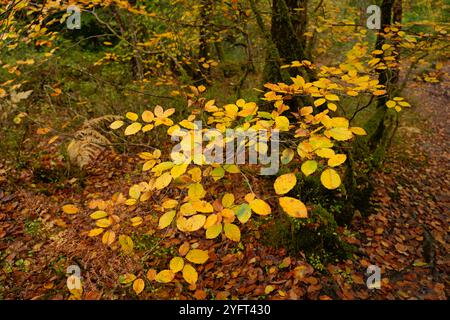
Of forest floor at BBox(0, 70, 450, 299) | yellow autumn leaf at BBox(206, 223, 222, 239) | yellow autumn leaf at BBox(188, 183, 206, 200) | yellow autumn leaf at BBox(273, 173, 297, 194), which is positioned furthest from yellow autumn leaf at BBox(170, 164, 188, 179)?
forest floor at BBox(0, 70, 450, 299)

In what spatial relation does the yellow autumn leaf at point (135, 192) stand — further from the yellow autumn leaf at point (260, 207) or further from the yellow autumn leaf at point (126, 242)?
the yellow autumn leaf at point (260, 207)

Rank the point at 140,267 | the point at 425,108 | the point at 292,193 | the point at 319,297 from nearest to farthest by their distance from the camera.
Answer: the point at 319,297 → the point at 140,267 → the point at 292,193 → the point at 425,108

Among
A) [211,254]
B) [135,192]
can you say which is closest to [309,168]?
[135,192]

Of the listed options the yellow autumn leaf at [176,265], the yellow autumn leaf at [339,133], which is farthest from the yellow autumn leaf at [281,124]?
the yellow autumn leaf at [176,265]

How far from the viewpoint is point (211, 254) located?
11.7ft

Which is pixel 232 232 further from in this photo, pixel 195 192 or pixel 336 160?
pixel 336 160

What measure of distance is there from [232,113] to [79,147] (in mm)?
2360

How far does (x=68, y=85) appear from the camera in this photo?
7371 millimetres

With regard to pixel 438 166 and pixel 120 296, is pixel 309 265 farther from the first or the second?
pixel 438 166

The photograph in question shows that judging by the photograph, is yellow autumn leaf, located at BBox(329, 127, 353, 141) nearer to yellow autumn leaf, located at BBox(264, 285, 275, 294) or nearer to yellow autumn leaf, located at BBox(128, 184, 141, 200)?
yellow autumn leaf, located at BBox(128, 184, 141, 200)

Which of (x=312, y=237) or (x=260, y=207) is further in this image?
(x=312, y=237)

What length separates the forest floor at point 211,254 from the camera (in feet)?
10.5

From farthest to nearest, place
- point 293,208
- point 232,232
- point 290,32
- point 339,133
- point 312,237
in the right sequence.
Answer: point 290,32
point 312,237
point 339,133
point 232,232
point 293,208

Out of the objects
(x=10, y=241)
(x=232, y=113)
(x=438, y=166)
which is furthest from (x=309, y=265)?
(x=438, y=166)
